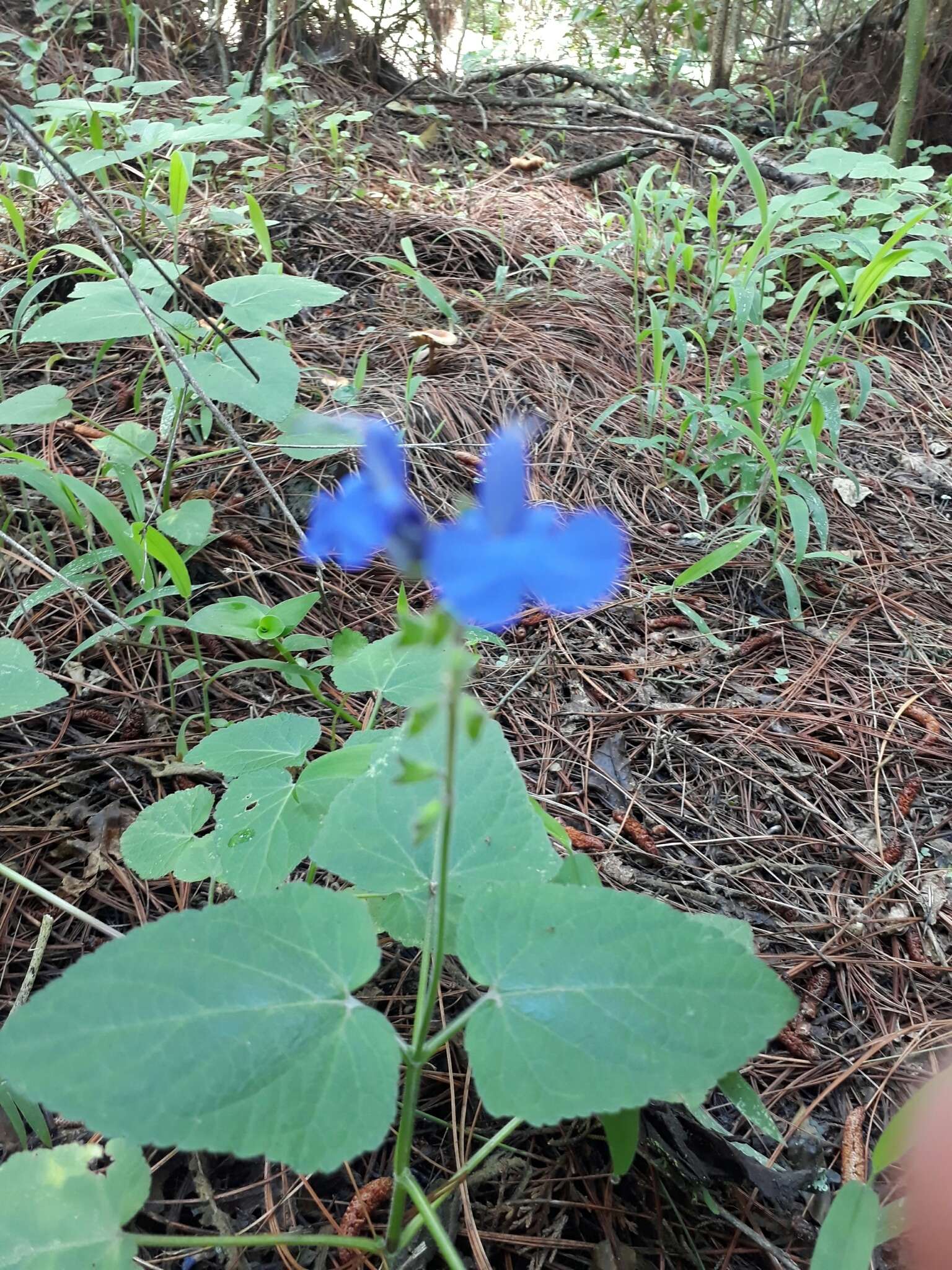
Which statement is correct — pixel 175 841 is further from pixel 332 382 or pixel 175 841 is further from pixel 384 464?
pixel 332 382

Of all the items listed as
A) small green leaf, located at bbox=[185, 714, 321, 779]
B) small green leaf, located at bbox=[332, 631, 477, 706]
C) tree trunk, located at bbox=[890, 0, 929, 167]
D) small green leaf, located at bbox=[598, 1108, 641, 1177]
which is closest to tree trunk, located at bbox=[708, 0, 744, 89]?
tree trunk, located at bbox=[890, 0, 929, 167]

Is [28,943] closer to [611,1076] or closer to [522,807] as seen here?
[522,807]

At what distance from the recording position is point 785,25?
6.36m

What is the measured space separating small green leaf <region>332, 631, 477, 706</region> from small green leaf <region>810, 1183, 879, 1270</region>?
2.47 ft

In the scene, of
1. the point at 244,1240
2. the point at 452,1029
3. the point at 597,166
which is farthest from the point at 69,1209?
the point at 597,166

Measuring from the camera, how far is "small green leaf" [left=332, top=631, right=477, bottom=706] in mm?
1215

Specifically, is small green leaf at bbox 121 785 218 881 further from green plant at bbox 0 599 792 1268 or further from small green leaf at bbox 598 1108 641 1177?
small green leaf at bbox 598 1108 641 1177

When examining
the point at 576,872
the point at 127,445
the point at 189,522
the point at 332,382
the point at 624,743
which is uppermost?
the point at 332,382

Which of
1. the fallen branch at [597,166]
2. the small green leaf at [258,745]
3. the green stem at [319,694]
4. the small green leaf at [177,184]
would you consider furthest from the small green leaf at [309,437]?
the fallen branch at [597,166]

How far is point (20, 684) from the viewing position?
1.19 metres

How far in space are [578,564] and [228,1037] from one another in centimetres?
52

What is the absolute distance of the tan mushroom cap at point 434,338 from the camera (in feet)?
8.17

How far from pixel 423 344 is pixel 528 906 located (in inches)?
Answer: 84.1

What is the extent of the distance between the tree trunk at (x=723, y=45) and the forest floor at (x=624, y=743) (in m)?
4.52
